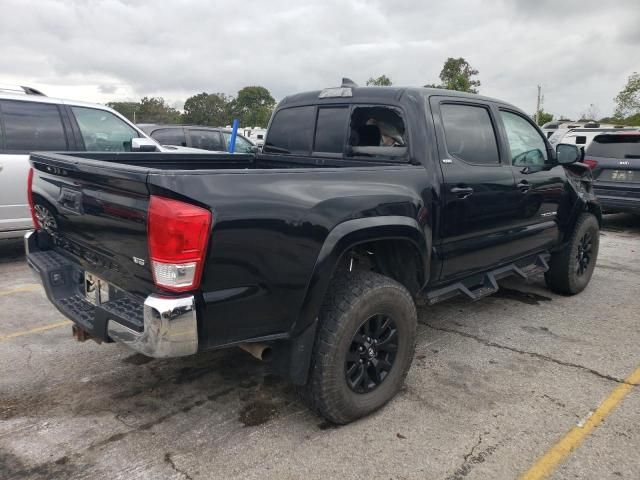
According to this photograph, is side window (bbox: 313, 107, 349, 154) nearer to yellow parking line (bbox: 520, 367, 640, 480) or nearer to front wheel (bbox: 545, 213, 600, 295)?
yellow parking line (bbox: 520, 367, 640, 480)

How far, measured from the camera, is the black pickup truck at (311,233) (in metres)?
2.19

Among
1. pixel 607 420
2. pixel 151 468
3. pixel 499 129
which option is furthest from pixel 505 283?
pixel 151 468

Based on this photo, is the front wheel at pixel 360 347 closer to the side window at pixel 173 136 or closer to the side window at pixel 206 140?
the side window at pixel 173 136

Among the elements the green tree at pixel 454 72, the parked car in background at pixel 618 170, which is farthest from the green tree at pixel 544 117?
the parked car in background at pixel 618 170

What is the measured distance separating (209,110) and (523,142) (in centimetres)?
7885

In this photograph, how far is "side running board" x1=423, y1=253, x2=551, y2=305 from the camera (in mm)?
3605

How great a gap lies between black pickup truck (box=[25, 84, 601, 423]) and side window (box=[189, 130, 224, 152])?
6.99m

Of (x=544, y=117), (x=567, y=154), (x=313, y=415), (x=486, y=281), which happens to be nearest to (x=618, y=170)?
(x=567, y=154)

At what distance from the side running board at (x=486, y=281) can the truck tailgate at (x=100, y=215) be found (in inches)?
76.9

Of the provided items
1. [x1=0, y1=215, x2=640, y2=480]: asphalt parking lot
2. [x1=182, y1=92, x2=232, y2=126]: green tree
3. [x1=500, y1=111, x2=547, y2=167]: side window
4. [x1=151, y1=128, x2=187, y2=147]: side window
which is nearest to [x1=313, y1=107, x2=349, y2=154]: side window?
[x1=500, y1=111, x2=547, y2=167]: side window

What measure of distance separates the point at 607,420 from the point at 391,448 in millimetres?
1287

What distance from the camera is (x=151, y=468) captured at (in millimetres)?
2465

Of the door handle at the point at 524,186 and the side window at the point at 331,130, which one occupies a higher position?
the side window at the point at 331,130

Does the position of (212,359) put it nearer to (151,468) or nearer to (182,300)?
(151,468)
